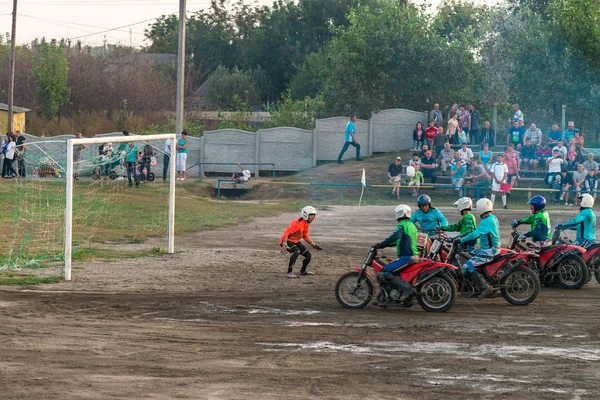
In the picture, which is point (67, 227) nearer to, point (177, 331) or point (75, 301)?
point (75, 301)

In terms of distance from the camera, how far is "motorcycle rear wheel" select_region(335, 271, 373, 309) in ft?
44.7

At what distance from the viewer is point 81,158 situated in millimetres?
23016

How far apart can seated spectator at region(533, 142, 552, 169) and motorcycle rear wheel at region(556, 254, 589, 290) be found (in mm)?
17088

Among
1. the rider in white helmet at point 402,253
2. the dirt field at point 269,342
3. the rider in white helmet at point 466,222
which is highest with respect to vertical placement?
the rider in white helmet at point 466,222

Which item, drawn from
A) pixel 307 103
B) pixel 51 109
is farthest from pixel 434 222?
pixel 51 109

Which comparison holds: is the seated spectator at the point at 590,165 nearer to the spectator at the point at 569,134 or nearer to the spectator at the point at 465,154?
the spectator at the point at 569,134

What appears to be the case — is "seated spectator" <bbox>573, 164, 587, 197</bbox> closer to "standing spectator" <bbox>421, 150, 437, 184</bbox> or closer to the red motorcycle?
"standing spectator" <bbox>421, 150, 437, 184</bbox>

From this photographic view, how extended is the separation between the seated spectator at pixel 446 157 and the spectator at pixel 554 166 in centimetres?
346

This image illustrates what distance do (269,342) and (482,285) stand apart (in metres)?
4.22

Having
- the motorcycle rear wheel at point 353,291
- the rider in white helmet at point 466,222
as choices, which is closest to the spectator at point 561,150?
the rider in white helmet at point 466,222

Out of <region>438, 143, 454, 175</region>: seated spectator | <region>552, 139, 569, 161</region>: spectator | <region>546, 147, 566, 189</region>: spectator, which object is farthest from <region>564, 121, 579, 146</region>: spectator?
<region>438, 143, 454, 175</region>: seated spectator

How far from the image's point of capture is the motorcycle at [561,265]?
15.9 m

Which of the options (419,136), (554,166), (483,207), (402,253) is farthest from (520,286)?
(419,136)

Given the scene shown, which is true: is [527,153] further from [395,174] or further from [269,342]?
[269,342]
